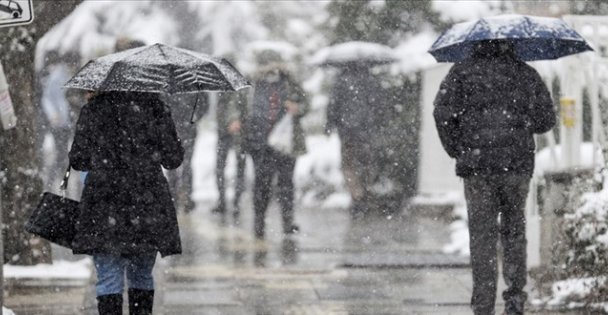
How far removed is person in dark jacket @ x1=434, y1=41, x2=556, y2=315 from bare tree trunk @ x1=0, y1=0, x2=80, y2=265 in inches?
137

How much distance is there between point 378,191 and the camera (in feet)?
48.3

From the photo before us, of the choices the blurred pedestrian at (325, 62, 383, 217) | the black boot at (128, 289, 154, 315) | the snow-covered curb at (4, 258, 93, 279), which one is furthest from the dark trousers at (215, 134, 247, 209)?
the black boot at (128, 289, 154, 315)

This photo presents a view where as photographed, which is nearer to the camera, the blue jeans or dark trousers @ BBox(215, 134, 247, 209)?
the blue jeans

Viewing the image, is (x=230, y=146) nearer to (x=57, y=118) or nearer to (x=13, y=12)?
(x=57, y=118)

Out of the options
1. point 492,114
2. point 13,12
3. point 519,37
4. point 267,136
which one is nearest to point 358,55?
point 267,136

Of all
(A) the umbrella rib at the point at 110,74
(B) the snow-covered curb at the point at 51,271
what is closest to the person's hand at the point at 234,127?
(B) the snow-covered curb at the point at 51,271

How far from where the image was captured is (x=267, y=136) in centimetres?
1244

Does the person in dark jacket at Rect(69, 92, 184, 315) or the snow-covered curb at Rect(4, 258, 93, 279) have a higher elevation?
the person in dark jacket at Rect(69, 92, 184, 315)

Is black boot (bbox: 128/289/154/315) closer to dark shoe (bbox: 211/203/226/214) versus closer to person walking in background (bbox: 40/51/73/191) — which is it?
dark shoe (bbox: 211/203/226/214)

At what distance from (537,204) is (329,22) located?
744 centimetres

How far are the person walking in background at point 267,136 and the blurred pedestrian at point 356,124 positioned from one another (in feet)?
4.90

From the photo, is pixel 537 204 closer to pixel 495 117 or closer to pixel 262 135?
pixel 495 117

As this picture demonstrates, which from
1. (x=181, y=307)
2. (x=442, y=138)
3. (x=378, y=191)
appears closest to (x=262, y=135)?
(x=378, y=191)

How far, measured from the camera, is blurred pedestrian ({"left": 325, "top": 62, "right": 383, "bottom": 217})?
1415 cm
